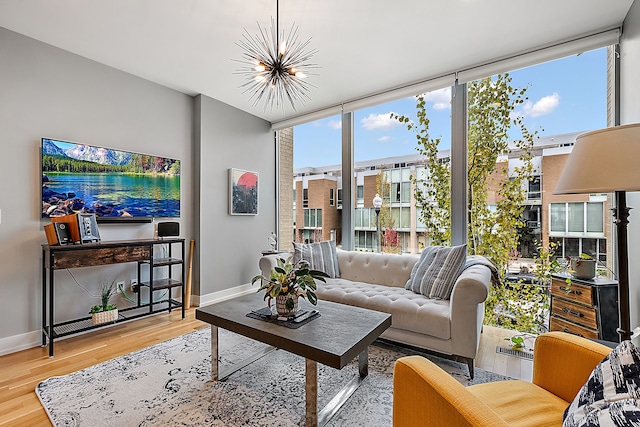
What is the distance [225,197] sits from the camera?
421cm

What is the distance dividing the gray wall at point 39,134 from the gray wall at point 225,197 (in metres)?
0.67

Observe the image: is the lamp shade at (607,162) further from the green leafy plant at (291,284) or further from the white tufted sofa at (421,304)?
the green leafy plant at (291,284)

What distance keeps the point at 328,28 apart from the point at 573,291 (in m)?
→ 2.89

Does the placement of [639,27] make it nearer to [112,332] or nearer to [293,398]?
[293,398]

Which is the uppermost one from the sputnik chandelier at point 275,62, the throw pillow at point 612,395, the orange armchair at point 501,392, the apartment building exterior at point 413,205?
the sputnik chandelier at point 275,62

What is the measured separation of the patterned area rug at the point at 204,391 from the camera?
1688 mm

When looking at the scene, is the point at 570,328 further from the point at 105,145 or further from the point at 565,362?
the point at 105,145

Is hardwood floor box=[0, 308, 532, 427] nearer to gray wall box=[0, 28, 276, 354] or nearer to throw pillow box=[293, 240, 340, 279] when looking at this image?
gray wall box=[0, 28, 276, 354]

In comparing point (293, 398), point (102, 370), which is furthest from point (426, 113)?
point (102, 370)

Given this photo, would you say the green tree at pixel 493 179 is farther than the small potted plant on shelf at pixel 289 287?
Yes

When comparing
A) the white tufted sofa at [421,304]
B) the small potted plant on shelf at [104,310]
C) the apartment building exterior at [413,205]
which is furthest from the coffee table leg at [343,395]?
the small potted plant on shelf at [104,310]

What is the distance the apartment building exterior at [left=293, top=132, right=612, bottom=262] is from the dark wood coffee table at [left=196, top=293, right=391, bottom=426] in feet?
6.28

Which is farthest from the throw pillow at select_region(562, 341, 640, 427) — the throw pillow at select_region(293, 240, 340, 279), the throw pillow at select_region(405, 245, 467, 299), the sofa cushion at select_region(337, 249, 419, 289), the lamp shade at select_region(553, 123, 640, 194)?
the throw pillow at select_region(293, 240, 340, 279)

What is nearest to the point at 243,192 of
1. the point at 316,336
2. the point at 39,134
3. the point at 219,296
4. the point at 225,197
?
the point at 225,197
